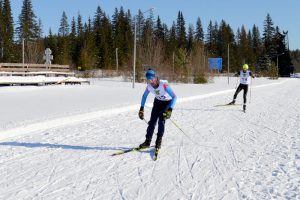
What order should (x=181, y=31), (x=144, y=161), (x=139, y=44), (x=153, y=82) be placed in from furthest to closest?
(x=181, y=31), (x=139, y=44), (x=153, y=82), (x=144, y=161)

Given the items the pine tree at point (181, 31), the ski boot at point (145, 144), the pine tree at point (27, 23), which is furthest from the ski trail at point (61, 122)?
the pine tree at point (181, 31)

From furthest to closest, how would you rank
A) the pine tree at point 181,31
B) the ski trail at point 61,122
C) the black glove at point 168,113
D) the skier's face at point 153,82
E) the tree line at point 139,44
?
1. the pine tree at point 181,31
2. the tree line at point 139,44
3. the ski trail at point 61,122
4. the black glove at point 168,113
5. the skier's face at point 153,82

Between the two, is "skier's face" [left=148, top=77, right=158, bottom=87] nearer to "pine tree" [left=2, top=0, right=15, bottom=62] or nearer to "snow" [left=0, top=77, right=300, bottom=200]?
"snow" [left=0, top=77, right=300, bottom=200]

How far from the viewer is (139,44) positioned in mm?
43906

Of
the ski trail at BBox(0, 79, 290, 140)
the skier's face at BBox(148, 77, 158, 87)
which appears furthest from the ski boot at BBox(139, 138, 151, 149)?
the ski trail at BBox(0, 79, 290, 140)

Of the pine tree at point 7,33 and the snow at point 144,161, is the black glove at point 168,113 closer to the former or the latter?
the snow at point 144,161

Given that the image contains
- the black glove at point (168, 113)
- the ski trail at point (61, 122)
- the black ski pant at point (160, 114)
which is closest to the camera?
the black glove at point (168, 113)

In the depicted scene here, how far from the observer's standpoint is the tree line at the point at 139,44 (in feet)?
137

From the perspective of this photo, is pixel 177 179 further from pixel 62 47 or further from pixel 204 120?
pixel 62 47

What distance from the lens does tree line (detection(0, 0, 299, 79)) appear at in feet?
137

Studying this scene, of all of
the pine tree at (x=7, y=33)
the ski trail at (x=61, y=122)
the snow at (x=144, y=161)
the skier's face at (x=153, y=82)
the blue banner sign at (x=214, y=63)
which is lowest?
the snow at (x=144, y=161)

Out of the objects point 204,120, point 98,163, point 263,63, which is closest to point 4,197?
point 98,163

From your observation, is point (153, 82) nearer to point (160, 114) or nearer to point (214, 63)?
point (160, 114)

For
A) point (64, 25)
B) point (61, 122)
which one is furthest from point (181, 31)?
point (61, 122)
